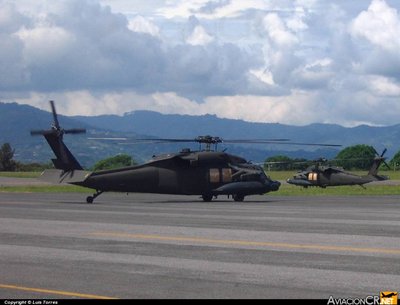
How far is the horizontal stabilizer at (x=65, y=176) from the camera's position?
4173 centimetres

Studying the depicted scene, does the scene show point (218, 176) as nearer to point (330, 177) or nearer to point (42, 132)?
point (42, 132)

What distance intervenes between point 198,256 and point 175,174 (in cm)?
2609

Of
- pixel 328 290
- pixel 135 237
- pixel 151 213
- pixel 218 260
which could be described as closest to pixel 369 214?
pixel 151 213

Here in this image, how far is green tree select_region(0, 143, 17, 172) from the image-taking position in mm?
131125

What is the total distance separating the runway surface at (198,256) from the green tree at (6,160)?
104497 mm

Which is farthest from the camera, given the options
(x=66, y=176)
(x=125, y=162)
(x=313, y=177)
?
(x=125, y=162)

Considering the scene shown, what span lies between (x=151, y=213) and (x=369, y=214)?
319 inches

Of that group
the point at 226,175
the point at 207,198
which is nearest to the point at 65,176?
the point at 207,198

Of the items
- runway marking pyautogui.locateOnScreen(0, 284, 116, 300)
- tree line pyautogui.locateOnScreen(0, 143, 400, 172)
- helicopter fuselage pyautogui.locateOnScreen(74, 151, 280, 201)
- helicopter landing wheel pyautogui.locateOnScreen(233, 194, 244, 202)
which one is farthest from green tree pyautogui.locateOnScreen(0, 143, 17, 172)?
runway marking pyautogui.locateOnScreen(0, 284, 116, 300)

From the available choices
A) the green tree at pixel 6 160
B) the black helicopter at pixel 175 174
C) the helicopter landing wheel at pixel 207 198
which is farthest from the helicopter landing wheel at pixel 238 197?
the green tree at pixel 6 160

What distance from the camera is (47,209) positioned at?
3491cm

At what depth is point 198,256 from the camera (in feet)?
57.1

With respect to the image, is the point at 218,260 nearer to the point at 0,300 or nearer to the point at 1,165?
the point at 0,300

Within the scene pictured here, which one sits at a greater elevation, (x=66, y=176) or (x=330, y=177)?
(x=66, y=176)
